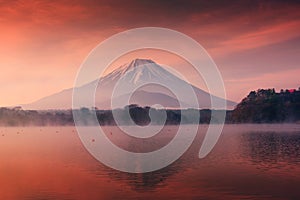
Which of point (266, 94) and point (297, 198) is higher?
point (266, 94)

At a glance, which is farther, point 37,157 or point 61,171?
point 37,157

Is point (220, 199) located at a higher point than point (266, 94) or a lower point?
lower

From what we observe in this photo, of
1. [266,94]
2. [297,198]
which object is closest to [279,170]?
[297,198]

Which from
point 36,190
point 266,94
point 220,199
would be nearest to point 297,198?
point 220,199

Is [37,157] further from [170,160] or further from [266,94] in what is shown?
[266,94]

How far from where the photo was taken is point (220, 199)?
3106 cm

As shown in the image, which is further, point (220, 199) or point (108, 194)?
point (108, 194)

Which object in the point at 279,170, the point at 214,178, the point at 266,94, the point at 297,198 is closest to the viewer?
the point at 297,198

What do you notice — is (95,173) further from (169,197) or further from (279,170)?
(279,170)

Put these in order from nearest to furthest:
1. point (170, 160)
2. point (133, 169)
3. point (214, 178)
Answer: point (214, 178), point (133, 169), point (170, 160)

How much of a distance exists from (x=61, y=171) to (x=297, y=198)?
23.5m

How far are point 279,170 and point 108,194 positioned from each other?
1787cm

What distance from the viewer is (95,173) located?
1719 inches

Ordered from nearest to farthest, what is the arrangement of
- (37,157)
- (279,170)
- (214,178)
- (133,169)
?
(214,178), (279,170), (133,169), (37,157)
